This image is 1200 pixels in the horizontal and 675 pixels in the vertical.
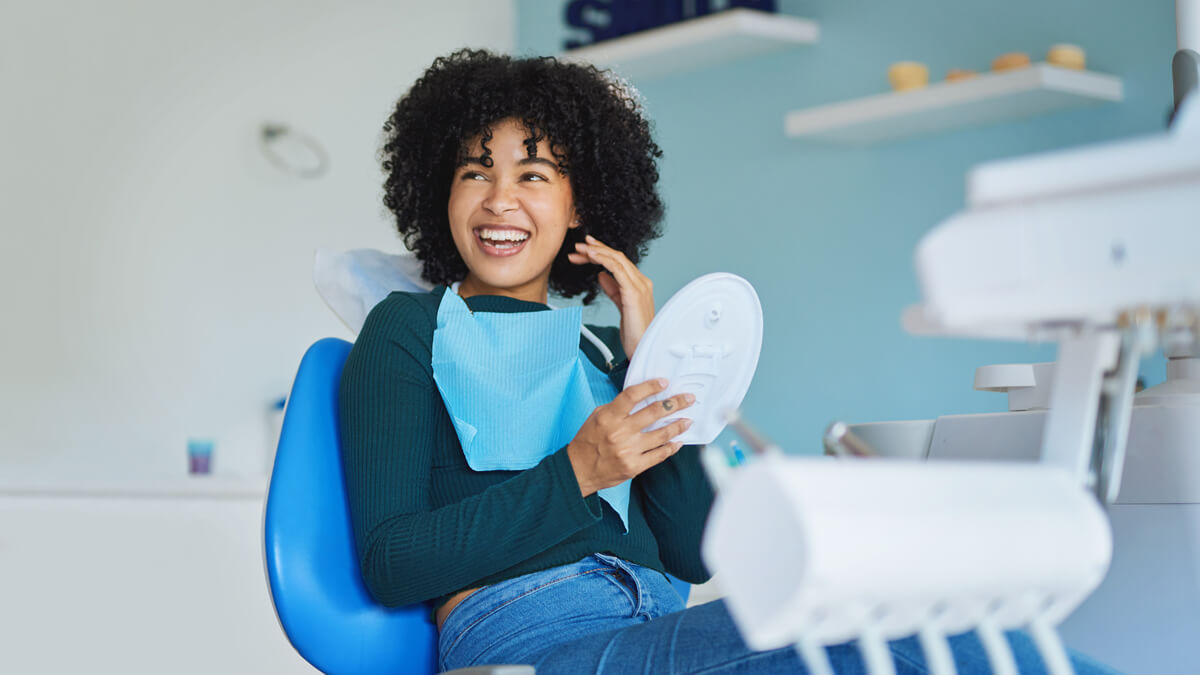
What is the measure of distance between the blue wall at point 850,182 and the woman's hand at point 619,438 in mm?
1495

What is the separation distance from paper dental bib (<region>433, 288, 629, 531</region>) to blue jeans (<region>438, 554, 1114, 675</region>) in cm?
9

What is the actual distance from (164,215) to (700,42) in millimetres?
1303

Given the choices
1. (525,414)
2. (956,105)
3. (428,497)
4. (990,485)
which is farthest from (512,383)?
(956,105)

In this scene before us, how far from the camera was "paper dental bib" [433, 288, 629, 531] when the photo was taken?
1119 millimetres

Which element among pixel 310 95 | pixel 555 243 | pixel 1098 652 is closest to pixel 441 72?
pixel 555 243

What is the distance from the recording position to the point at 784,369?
9.27ft

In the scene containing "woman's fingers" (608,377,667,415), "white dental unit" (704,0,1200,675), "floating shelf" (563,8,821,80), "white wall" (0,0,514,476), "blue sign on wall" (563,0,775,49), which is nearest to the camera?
"white dental unit" (704,0,1200,675)

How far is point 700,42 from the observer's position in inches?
109

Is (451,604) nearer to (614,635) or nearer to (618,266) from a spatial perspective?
(614,635)

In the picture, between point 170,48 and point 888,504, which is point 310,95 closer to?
point 170,48

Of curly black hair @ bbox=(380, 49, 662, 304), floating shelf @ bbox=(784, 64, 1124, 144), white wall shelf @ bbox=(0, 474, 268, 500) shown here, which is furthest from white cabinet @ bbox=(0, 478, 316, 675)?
floating shelf @ bbox=(784, 64, 1124, 144)

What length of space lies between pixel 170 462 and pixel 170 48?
96 centimetres

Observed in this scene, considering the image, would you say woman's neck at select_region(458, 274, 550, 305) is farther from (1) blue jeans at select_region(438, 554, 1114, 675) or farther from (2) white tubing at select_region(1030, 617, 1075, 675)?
(2) white tubing at select_region(1030, 617, 1075, 675)

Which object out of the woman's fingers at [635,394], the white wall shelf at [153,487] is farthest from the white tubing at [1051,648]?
the white wall shelf at [153,487]
